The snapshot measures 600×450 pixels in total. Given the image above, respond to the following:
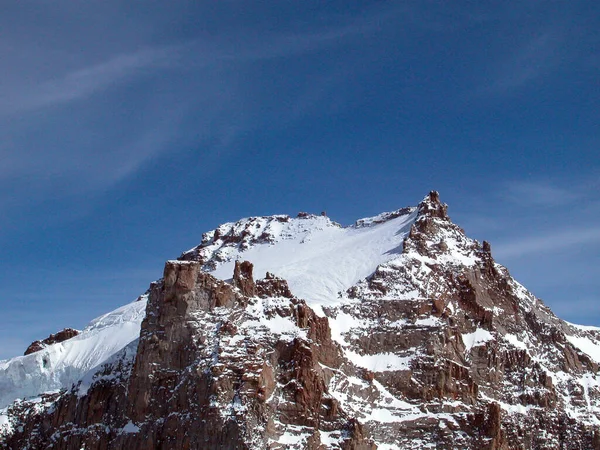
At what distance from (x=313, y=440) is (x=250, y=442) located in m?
14.4

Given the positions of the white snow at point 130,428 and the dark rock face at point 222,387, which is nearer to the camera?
the dark rock face at point 222,387

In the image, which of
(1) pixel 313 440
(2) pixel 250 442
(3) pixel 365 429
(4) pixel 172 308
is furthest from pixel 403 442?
(4) pixel 172 308

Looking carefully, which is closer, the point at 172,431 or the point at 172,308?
the point at 172,431

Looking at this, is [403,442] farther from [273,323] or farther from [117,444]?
[117,444]

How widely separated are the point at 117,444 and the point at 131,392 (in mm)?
10142

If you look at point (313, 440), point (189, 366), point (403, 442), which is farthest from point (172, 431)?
point (403, 442)

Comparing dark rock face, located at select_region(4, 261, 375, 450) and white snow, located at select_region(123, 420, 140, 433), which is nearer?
dark rock face, located at select_region(4, 261, 375, 450)

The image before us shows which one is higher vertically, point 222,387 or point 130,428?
point 222,387

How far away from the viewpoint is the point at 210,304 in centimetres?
19850

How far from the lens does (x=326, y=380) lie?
199 m

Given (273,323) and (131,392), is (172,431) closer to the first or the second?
(131,392)

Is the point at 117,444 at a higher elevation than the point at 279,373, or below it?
below

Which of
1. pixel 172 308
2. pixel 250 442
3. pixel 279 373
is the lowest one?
pixel 250 442

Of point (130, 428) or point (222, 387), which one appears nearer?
point (222, 387)
